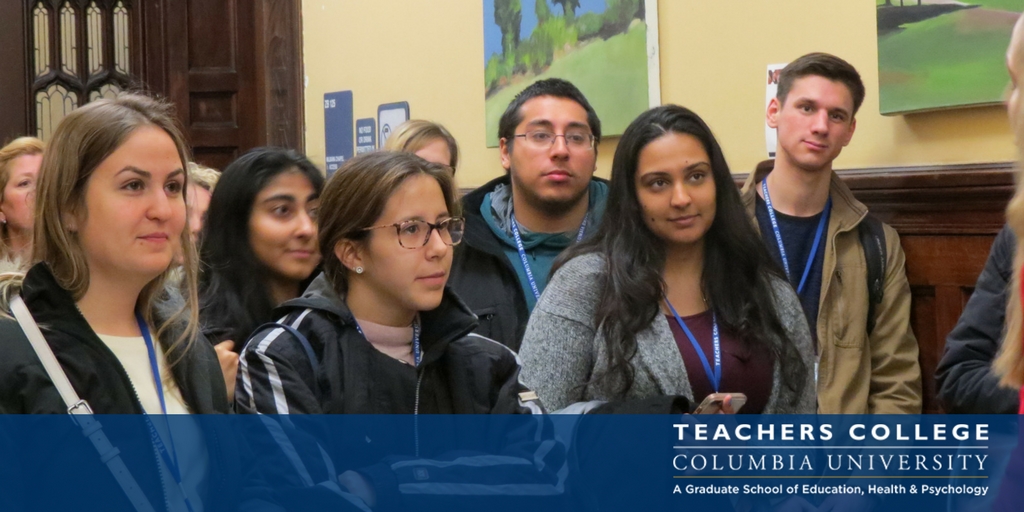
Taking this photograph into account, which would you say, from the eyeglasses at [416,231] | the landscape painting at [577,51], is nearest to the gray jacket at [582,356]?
the eyeglasses at [416,231]

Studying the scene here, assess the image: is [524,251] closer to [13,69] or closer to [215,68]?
[215,68]

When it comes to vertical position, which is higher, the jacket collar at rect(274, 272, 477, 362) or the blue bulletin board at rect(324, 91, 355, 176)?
the blue bulletin board at rect(324, 91, 355, 176)

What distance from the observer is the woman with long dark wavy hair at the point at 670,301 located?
8.35ft

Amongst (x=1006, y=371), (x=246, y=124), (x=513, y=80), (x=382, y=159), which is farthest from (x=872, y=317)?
(x=246, y=124)

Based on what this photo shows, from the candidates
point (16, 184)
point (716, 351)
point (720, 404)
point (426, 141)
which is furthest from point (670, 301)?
point (16, 184)

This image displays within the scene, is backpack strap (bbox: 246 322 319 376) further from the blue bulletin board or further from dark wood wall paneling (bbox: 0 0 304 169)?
dark wood wall paneling (bbox: 0 0 304 169)

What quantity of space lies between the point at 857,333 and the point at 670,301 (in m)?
0.79

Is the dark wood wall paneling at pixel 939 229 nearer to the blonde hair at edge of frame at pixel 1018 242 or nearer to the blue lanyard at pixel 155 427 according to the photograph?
the blonde hair at edge of frame at pixel 1018 242

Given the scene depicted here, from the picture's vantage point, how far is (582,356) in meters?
2.58

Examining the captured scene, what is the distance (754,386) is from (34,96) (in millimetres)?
5370

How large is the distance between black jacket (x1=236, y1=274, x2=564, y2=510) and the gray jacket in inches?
11.0

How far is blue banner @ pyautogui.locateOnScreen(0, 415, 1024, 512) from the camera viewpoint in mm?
1686

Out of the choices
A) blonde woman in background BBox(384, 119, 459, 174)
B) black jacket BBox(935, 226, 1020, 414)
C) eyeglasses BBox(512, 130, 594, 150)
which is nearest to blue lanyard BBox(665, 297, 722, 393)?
black jacket BBox(935, 226, 1020, 414)

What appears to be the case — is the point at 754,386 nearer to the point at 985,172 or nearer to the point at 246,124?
the point at 985,172
